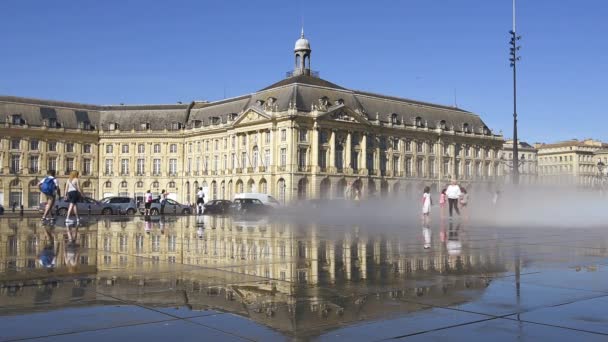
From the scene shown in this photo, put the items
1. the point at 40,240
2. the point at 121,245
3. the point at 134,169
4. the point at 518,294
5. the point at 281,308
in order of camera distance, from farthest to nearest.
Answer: the point at 134,169
the point at 40,240
the point at 121,245
the point at 518,294
the point at 281,308

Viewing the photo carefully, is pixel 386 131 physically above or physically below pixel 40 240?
above

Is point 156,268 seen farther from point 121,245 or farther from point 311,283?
point 121,245

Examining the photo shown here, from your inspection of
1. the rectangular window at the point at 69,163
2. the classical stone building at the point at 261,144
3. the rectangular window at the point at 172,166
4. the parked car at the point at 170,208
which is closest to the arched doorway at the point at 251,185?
the classical stone building at the point at 261,144

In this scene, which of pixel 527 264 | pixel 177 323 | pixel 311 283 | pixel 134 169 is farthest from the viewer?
pixel 134 169

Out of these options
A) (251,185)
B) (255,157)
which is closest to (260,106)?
(255,157)

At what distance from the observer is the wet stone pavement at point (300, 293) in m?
5.05

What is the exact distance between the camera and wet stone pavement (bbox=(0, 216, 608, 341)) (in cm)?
505

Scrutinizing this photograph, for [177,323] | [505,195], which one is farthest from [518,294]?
[505,195]

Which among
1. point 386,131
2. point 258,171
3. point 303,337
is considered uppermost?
point 386,131

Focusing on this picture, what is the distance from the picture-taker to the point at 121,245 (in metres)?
12.4

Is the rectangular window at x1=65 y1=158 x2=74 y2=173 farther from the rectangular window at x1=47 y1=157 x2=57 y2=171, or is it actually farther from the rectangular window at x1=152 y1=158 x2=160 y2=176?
the rectangular window at x1=152 y1=158 x2=160 y2=176

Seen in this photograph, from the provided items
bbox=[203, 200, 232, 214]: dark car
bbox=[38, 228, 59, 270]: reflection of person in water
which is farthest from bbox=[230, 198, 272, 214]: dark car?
bbox=[38, 228, 59, 270]: reflection of person in water

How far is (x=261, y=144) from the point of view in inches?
3561

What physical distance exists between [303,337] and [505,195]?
43080mm
